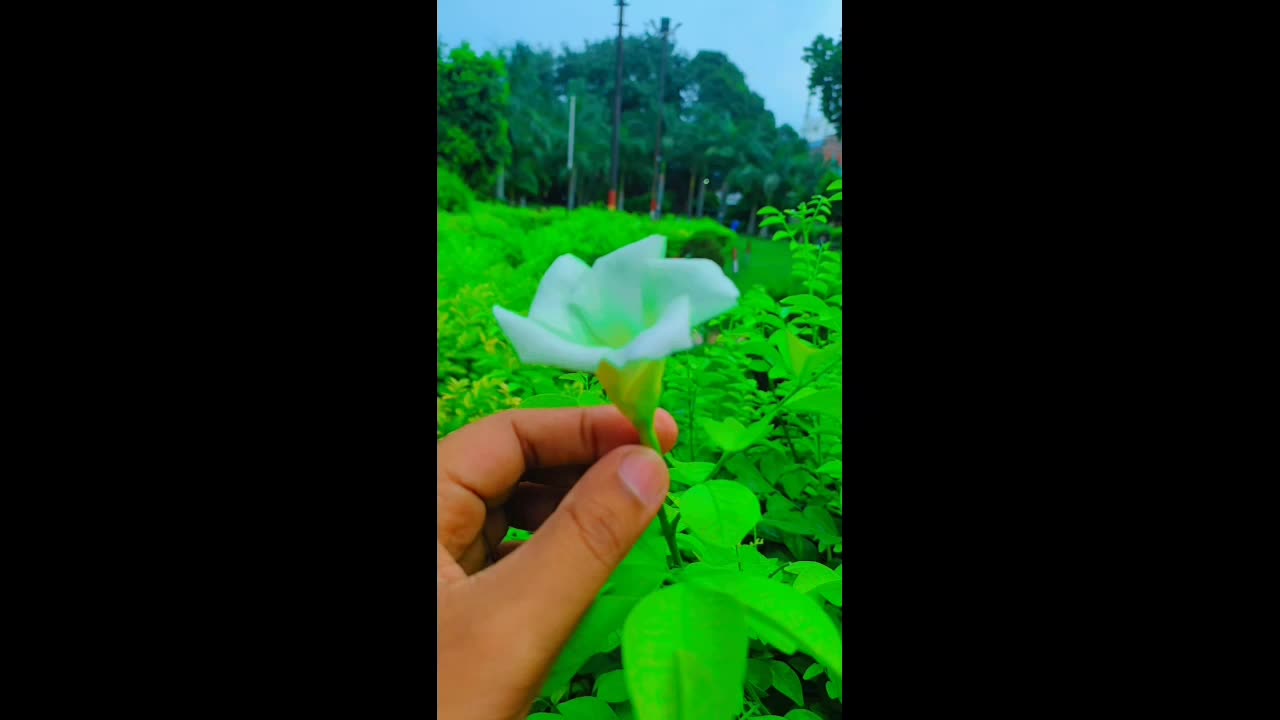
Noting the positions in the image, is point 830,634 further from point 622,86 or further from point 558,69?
point 558,69

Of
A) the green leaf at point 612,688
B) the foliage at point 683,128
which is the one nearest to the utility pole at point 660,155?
the foliage at point 683,128

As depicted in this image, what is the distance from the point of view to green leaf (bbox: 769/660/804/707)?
2.44 feet

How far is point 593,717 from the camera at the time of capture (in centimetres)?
69

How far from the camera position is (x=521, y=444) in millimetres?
786

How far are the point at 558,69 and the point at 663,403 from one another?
2.42ft

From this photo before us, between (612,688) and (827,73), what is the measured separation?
0.88 meters

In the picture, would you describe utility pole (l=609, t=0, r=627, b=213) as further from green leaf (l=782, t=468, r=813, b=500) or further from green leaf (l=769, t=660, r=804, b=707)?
green leaf (l=769, t=660, r=804, b=707)

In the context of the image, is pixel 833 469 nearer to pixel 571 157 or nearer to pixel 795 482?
pixel 795 482

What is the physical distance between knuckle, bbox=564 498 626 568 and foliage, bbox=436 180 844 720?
53mm

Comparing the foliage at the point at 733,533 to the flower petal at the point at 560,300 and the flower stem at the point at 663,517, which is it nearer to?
the flower stem at the point at 663,517

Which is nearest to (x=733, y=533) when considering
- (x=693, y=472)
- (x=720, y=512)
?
(x=720, y=512)

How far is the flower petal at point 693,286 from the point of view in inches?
22.5

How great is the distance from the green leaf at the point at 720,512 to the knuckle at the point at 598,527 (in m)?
0.07

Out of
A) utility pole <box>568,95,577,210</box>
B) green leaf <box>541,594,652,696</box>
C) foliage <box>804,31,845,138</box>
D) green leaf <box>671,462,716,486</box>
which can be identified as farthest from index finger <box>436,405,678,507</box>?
utility pole <box>568,95,577,210</box>
